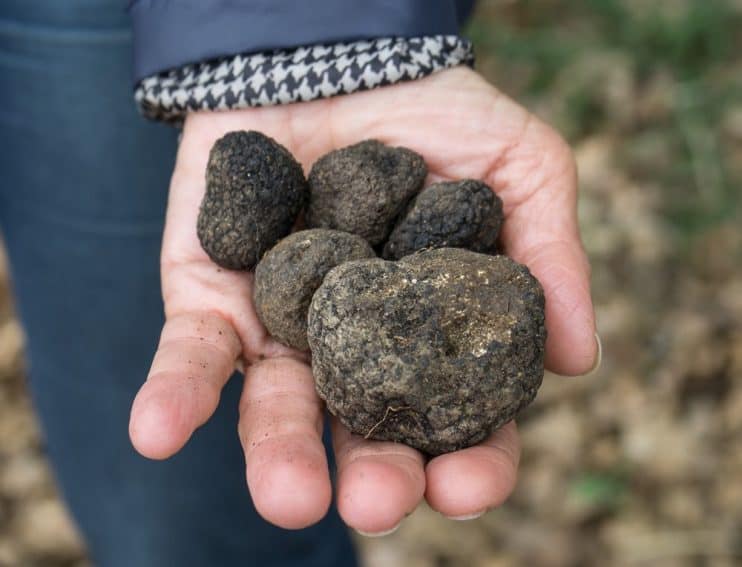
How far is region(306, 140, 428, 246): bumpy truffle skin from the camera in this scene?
6.62 feet

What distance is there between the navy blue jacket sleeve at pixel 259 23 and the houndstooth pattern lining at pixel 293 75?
4 cm

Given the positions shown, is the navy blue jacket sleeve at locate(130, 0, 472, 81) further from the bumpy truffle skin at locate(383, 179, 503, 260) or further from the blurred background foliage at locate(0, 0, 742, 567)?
the blurred background foliage at locate(0, 0, 742, 567)

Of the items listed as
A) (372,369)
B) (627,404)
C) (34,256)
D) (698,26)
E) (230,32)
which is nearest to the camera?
(372,369)

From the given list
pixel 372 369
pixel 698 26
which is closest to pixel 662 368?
pixel 698 26

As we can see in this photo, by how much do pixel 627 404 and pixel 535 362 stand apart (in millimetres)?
1623

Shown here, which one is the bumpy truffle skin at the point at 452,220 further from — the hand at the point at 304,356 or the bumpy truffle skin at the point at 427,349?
the bumpy truffle skin at the point at 427,349

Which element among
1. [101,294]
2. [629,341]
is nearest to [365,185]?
[101,294]

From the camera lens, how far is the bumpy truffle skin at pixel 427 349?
165 cm

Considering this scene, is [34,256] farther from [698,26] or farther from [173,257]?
[698,26]

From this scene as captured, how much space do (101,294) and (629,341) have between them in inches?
77.4

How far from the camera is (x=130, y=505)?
261cm

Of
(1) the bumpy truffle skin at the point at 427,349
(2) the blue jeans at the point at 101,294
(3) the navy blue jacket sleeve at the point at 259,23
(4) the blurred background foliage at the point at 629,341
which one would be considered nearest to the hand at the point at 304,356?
(1) the bumpy truffle skin at the point at 427,349

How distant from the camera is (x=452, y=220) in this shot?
1.93 meters

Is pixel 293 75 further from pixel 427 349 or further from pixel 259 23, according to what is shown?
pixel 427 349
